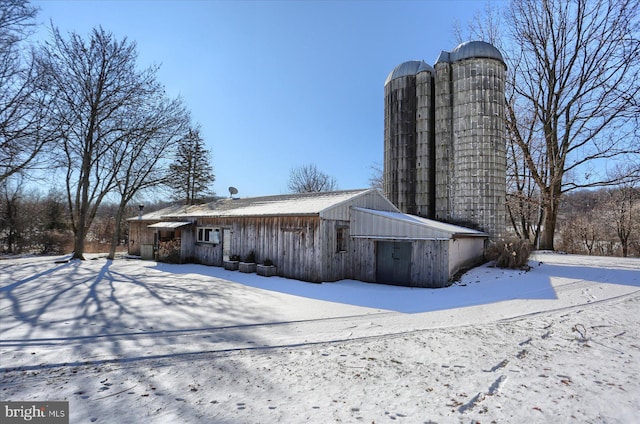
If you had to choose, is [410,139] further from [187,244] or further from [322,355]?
[322,355]

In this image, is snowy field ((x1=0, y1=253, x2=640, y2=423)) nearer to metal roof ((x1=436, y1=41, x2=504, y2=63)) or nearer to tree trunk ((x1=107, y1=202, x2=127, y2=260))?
tree trunk ((x1=107, y1=202, x2=127, y2=260))

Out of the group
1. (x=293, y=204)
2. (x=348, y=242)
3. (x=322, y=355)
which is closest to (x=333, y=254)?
(x=348, y=242)

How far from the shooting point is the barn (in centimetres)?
1065

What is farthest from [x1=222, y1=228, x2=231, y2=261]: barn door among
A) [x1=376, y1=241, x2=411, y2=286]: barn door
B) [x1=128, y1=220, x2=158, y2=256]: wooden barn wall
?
[x1=128, y1=220, x2=158, y2=256]: wooden barn wall

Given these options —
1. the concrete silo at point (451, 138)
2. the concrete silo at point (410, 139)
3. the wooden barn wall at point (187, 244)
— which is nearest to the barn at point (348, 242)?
the wooden barn wall at point (187, 244)

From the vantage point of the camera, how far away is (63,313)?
6551 mm

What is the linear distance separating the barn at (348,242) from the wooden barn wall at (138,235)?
7234 millimetres

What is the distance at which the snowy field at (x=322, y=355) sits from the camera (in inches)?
123

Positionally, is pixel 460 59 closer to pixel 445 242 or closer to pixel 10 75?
pixel 445 242

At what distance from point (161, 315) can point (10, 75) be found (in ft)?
31.6

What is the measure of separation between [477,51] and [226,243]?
1568 centimetres

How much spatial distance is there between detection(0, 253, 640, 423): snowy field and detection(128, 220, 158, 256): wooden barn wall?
1036cm

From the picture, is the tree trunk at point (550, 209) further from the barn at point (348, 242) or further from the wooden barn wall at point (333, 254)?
the wooden barn wall at point (333, 254)

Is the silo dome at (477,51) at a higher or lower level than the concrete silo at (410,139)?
higher
